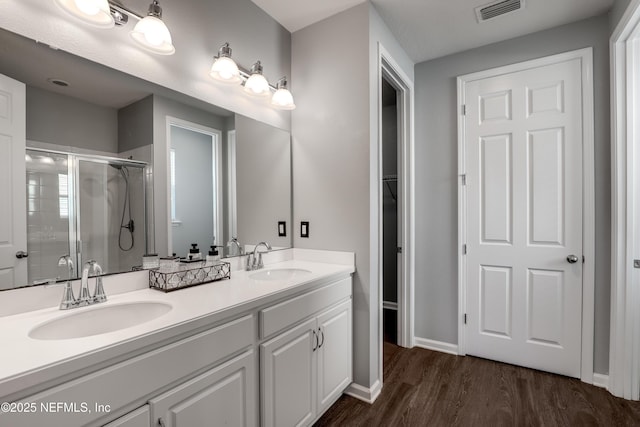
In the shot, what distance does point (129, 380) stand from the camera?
89 cm

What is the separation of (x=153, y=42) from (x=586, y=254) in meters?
2.96

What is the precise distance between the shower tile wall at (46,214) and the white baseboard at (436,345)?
2.67 metres

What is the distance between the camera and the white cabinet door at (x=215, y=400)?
100 cm

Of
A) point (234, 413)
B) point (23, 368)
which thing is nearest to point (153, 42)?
point (23, 368)

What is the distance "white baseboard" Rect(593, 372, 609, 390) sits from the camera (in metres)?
2.09

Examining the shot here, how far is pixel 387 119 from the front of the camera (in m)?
3.80

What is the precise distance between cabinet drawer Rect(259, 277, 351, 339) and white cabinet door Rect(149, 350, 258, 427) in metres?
0.15

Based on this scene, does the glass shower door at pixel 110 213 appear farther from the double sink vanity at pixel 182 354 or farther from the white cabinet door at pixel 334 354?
→ the white cabinet door at pixel 334 354

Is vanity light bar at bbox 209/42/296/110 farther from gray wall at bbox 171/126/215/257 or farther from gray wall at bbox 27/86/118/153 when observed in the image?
gray wall at bbox 27/86/118/153

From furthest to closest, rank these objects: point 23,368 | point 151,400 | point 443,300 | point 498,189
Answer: point 443,300, point 498,189, point 151,400, point 23,368

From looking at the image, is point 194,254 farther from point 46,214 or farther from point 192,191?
point 46,214

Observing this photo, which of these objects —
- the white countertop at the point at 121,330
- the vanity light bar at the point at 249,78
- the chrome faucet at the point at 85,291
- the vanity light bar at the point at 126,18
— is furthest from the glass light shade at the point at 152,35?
the white countertop at the point at 121,330

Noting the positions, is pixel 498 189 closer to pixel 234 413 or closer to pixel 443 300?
pixel 443 300

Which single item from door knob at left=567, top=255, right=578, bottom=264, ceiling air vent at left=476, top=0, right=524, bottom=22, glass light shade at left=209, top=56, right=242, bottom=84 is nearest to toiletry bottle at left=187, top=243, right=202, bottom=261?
glass light shade at left=209, top=56, right=242, bottom=84
